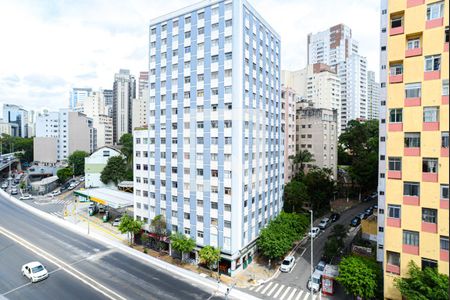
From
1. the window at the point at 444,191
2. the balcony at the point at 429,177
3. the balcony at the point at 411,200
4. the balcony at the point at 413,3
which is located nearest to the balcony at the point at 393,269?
the balcony at the point at 411,200

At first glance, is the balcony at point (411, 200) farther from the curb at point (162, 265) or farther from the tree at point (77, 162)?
the tree at point (77, 162)

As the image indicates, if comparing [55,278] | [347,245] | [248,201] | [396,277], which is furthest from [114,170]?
[396,277]

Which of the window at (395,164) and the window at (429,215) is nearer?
the window at (429,215)

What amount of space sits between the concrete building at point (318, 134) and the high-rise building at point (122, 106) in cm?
11976

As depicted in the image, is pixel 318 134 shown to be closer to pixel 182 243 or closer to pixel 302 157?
pixel 302 157

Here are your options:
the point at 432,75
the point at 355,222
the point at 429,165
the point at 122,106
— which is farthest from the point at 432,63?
the point at 122,106

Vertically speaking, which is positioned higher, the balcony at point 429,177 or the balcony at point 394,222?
the balcony at point 429,177

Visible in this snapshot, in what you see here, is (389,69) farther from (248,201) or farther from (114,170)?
(114,170)

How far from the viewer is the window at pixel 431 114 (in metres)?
21.0

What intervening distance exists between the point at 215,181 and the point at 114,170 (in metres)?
55.7

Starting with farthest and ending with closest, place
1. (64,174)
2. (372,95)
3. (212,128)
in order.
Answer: (372,95)
(64,174)
(212,128)

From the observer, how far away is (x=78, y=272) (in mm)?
31812

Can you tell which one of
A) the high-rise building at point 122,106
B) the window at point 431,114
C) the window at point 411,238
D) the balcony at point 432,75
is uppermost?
the high-rise building at point 122,106

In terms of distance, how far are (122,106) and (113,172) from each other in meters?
88.3
